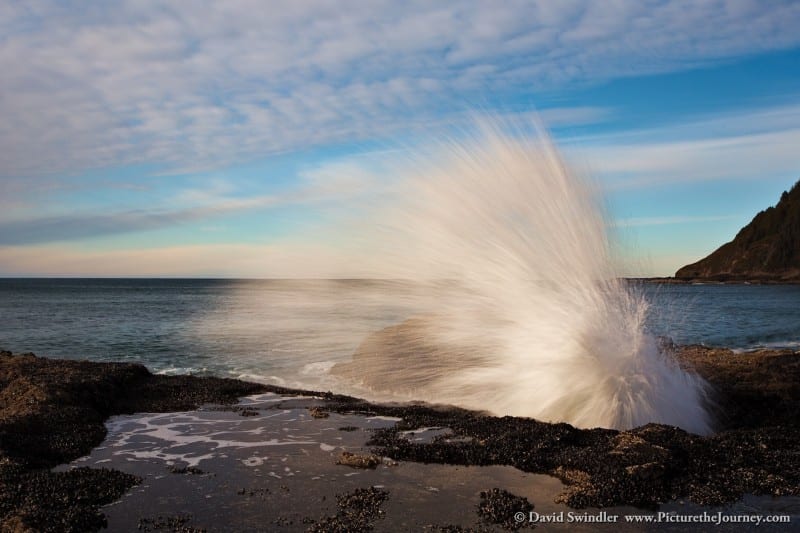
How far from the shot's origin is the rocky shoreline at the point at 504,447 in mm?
6969

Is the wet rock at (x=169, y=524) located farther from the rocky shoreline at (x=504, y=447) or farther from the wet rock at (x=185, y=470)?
the wet rock at (x=185, y=470)

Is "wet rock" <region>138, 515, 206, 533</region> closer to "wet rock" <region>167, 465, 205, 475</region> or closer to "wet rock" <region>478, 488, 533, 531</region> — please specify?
"wet rock" <region>167, 465, 205, 475</region>

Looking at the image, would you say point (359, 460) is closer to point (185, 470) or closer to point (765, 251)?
point (185, 470)

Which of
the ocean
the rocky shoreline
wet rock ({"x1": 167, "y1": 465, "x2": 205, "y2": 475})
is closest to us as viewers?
the rocky shoreline

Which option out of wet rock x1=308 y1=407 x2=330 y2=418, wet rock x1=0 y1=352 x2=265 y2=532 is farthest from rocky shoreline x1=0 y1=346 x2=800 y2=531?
wet rock x1=308 y1=407 x2=330 y2=418

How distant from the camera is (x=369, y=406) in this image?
12.9m

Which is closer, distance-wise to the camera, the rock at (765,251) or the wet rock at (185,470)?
the wet rock at (185,470)

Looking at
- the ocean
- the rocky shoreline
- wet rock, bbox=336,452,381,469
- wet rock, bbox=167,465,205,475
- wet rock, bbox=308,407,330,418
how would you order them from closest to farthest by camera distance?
the rocky shoreline
wet rock, bbox=167,465,205,475
wet rock, bbox=336,452,381,469
wet rock, bbox=308,407,330,418
the ocean

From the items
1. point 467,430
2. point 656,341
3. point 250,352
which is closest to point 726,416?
point 656,341

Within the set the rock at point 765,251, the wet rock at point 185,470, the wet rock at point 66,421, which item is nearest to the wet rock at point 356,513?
the wet rock at point 185,470

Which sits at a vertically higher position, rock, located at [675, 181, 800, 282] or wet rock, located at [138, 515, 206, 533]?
rock, located at [675, 181, 800, 282]

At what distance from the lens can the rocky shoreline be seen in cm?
697

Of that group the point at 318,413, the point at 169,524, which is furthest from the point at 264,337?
the point at 169,524

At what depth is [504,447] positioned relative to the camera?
8.81 metres
